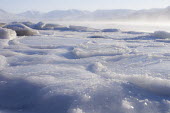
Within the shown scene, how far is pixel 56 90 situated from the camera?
1.77 meters

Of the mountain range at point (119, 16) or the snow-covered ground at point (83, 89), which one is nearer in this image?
the snow-covered ground at point (83, 89)

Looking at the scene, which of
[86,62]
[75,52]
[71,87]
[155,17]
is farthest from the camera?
[155,17]

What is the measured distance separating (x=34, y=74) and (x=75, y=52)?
1329mm

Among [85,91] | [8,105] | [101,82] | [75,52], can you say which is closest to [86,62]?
[75,52]

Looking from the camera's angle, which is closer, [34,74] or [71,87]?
[71,87]

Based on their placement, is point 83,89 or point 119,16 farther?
point 119,16

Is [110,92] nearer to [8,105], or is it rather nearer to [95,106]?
[95,106]

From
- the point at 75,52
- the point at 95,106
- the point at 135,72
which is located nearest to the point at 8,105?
the point at 95,106

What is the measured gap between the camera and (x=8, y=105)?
1.70 m

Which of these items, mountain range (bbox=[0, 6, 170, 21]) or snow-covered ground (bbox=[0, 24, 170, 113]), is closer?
snow-covered ground (bbox=[0, 24, 170, 113])

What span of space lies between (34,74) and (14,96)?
1.38 ft

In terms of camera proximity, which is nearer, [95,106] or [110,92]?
[95,106]

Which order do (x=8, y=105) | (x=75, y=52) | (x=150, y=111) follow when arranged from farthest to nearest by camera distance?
1. (x=75, y=52)
2. (x=8, y=105)
3. (x=150, y=111)

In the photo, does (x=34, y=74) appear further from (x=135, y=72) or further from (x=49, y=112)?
(x=135, y=72)
